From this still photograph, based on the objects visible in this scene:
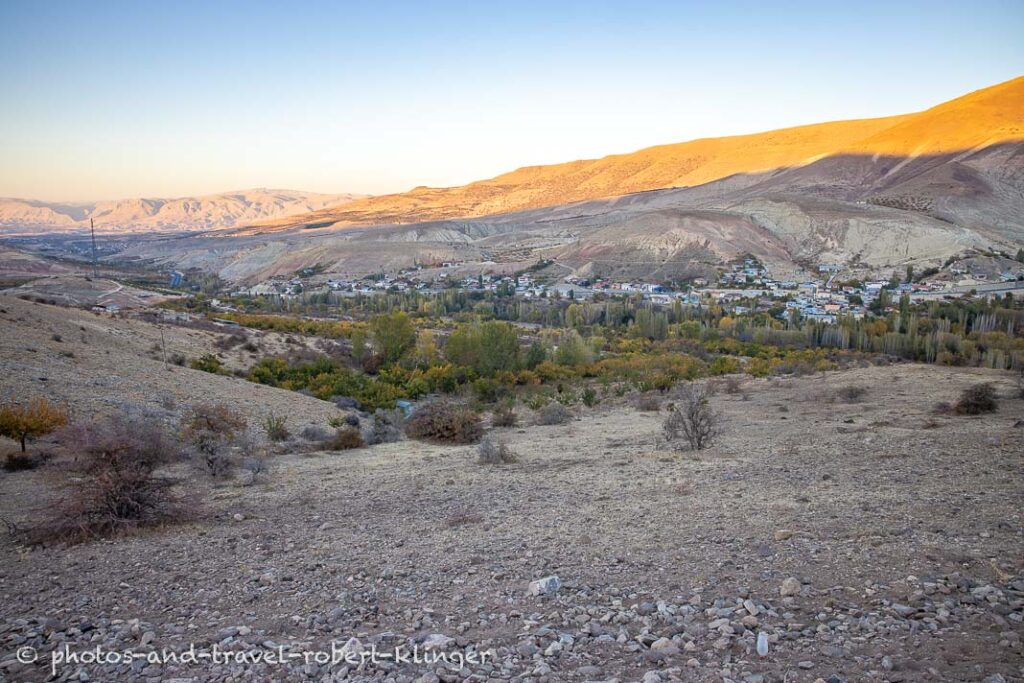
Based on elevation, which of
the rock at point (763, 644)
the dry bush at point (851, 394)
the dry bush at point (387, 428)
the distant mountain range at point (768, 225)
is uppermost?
the distant mountain range at point (768, 225)

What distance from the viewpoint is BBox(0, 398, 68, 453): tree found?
1172 centimetres

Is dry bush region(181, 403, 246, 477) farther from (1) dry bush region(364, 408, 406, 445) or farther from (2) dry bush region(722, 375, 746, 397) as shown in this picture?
(2) dry bush region(722, 375, 746, 397)

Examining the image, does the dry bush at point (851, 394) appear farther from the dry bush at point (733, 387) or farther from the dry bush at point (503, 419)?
the dry bush at point (503, 419)

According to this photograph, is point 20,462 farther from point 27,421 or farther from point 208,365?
point 208,365

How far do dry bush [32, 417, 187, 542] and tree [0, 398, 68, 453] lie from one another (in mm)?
4868

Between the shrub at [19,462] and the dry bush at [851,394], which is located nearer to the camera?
the shrub at [19,462]

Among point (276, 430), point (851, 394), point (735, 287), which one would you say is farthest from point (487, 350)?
point (735, 287)

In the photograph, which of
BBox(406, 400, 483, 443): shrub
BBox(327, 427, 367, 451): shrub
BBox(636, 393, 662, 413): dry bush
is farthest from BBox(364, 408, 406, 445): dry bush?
BBox(636, 393, 662, 413): dry bush

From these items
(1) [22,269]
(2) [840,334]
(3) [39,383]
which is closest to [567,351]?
(2) [840,334]

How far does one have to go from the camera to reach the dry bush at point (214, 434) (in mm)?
10734

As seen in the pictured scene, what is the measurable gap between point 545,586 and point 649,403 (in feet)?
49.4

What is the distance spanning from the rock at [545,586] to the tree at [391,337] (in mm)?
26328

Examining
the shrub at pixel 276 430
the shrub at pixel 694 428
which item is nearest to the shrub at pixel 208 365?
the shrub at pixel 276 430

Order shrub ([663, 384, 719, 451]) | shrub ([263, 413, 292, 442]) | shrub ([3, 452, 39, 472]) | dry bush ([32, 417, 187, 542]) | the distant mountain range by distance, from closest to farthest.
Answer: dry bush ([32, 417, 187, 542]) → shrub ([3, 452, 39, 472]) → shrub ([663, 384, 719, 451]) → shrub ([263, 413, 292, 442]) → the distant mountain range
